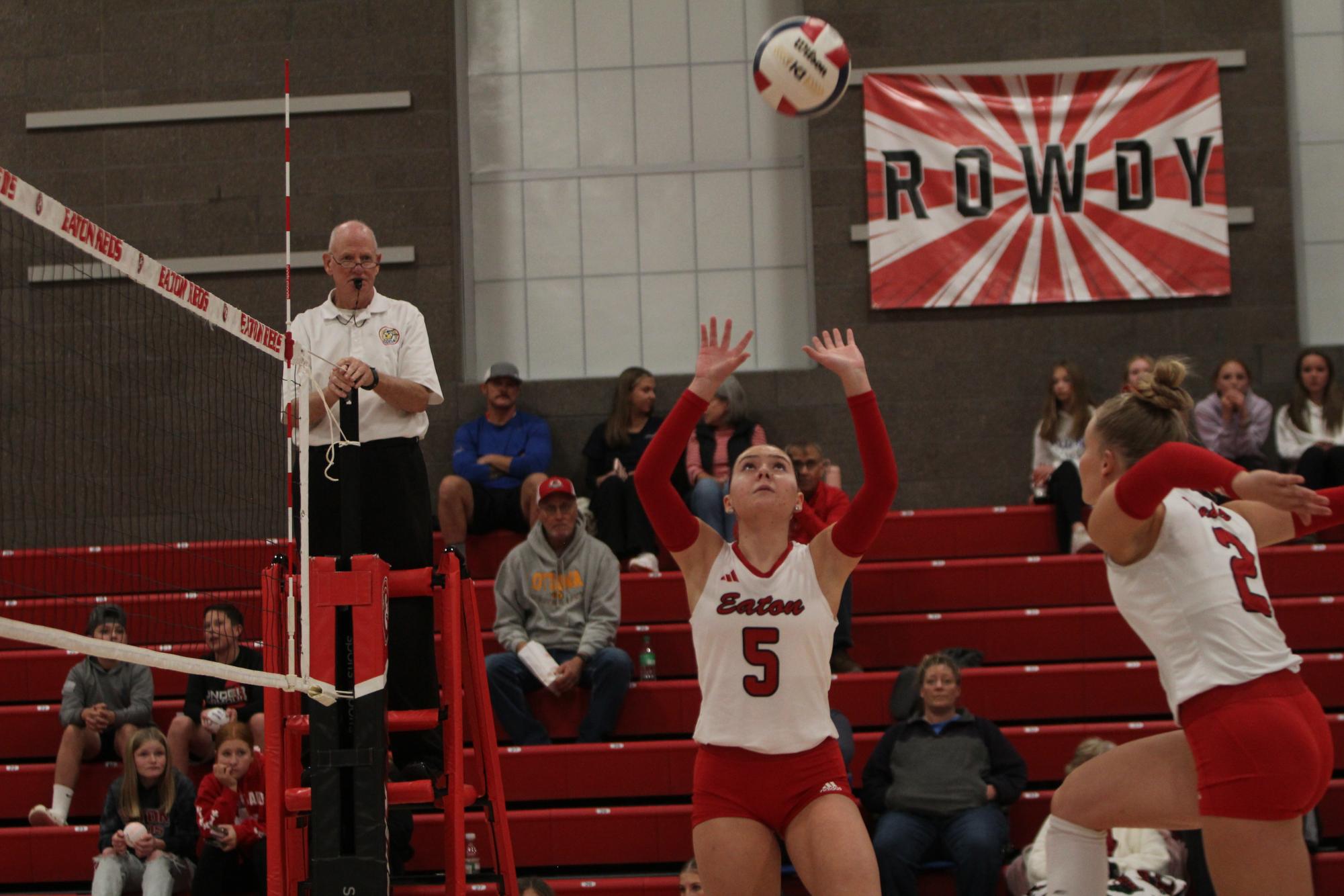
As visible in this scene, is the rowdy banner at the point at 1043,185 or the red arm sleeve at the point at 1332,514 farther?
the rowdy banner at the point at 1043,185

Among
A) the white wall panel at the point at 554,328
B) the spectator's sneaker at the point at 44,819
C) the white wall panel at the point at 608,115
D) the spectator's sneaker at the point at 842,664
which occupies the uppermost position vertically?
the white wall panel at the point at 608,115

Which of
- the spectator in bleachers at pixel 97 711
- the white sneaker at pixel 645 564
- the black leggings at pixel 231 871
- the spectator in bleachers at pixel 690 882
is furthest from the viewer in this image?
the white sneaker at pixel 645 564

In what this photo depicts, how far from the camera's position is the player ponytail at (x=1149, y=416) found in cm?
420

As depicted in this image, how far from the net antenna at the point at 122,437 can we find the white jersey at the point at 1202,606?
704 cm

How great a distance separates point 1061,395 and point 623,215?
160 inches

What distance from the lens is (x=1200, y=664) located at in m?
4.01

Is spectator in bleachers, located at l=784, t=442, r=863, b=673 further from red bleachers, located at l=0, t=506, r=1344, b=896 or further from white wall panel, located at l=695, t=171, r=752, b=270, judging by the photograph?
white wall panel, located at l=695, t=171, r=752, b=270

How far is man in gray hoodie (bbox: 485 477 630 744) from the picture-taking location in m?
8.21

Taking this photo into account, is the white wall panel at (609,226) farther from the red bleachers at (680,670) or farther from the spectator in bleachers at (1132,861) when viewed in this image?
the spectator in bleachers at (1132,861)

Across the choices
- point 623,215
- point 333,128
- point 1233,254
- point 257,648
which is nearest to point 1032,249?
point 1233,254

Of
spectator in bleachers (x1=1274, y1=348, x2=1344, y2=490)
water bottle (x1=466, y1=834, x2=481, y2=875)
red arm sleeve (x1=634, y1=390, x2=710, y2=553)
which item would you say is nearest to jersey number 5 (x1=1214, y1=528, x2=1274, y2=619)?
red arm sleeve (x1=634, y1=390, x2=710, y2=553)

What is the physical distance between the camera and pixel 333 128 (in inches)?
474

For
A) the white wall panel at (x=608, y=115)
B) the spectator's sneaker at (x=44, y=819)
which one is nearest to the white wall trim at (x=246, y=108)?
the white wall panel at (x=608, y=115)

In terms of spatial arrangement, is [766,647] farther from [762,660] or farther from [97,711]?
[97,711]
